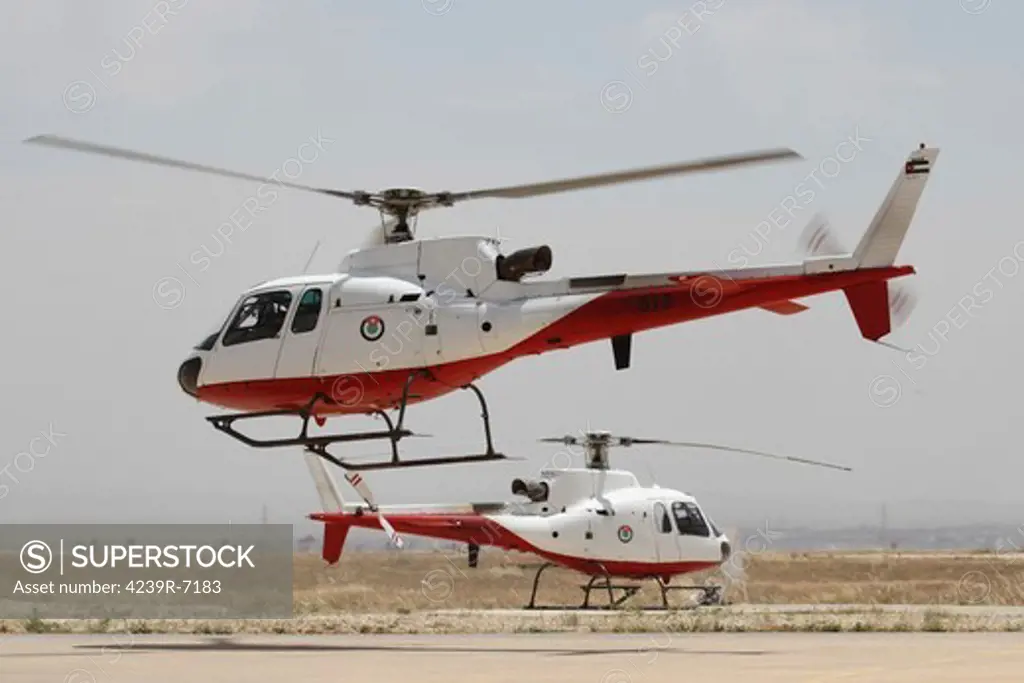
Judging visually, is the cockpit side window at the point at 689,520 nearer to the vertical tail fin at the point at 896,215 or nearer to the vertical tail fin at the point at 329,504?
the vertical tail fin at the point at 329,504

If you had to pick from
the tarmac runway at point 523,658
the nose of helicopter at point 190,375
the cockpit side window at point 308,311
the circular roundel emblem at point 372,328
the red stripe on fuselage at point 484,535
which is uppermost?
the cockpit side window at point 308,311

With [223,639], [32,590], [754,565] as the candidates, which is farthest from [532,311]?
[754,565]

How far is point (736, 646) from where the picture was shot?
21984 mm

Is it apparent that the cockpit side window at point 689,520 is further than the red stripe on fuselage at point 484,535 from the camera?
Yes

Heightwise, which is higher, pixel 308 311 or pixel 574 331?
pixel 308 311

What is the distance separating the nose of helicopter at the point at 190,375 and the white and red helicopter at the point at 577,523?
32.0ft

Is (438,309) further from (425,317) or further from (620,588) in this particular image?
(620,588)

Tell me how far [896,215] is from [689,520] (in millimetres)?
15887

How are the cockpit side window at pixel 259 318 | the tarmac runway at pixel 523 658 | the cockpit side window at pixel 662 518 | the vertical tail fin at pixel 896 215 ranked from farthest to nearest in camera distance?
the cockpit side window at pixel 662 518
the cockpit side window at pixel 259 318
the vertical tail fin at pixel 896 215
the tarmac runway at pixel 523 658

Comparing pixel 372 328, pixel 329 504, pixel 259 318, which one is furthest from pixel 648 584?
pixel 372 328

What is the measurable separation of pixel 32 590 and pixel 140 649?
745 inches

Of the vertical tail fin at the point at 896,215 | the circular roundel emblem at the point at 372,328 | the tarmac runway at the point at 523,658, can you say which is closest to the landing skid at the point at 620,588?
the tarmac runway at the point at 523,658

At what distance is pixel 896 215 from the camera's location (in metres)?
21.3

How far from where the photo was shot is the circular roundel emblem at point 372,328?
23.6 metres
